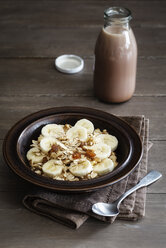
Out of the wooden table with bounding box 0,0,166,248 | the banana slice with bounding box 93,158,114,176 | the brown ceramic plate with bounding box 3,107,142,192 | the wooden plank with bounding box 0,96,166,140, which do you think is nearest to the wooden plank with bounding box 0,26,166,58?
the wooden table with bounding box 0,0,166,248

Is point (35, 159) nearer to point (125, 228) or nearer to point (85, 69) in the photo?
point (125, 228)

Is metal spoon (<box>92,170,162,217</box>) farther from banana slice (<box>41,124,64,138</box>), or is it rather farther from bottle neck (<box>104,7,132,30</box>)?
bottle neck (<box>104,7,132,30</box>)

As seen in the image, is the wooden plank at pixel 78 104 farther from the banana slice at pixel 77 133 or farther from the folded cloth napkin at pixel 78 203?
the folded cloth napkin at pixel 78 203

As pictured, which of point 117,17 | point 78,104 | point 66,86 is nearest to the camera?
point 117,17

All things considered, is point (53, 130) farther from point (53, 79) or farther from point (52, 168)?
point (53, 79)

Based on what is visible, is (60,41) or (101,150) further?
(60,41)

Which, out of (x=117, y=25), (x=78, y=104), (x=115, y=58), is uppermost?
(x=117, y=25)

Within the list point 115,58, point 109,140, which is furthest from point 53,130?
point 115,58
